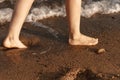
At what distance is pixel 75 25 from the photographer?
→ 12.6 feet

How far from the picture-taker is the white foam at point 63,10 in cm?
477

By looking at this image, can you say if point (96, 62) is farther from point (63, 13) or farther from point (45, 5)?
point (45, 5)

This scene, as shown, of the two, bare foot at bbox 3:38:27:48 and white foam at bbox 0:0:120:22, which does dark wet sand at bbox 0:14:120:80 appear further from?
white foam at bbox 0:0:120:22

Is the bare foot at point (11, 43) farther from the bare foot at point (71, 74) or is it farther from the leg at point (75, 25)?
the bare foot at point (71, 74)

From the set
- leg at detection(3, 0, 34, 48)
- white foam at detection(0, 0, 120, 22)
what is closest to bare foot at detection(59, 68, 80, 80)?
leg at detection(3, 0, 34, 48)

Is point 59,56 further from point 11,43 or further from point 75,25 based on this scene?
point 11,43

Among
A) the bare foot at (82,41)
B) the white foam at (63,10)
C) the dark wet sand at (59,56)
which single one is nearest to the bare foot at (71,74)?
the dark wet sand at (59,56)

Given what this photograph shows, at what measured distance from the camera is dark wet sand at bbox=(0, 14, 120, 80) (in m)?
3.25

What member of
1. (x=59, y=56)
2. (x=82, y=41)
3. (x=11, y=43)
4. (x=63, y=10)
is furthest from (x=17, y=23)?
(x=63, y=10)

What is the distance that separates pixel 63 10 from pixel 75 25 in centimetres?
119

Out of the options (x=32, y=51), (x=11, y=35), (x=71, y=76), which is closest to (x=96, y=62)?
(x=71, y=76)

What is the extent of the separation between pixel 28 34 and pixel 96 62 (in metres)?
1.04

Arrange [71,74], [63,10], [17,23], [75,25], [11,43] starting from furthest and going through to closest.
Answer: [63,10]
[75,25]
[11,43]
[17,23]
[71,74]

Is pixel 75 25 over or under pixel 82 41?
over
